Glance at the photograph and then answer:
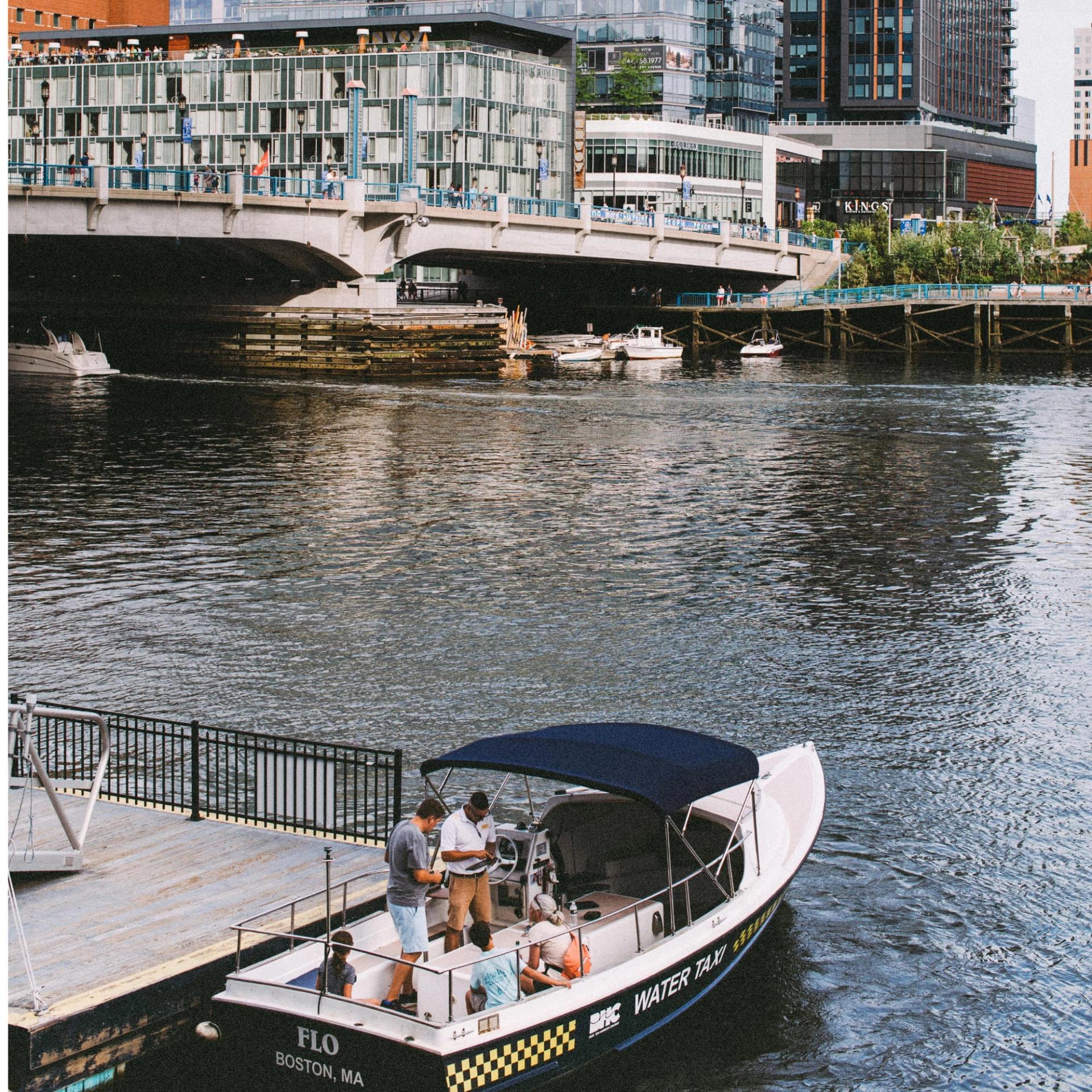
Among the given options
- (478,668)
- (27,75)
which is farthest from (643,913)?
(27,75)

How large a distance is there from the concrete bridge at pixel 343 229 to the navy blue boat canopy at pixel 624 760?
6917cm

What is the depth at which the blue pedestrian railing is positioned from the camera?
128 meters

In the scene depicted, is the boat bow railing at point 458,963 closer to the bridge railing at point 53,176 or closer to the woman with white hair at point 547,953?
the woman with white hair at point 547,953

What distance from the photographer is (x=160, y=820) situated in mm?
18141

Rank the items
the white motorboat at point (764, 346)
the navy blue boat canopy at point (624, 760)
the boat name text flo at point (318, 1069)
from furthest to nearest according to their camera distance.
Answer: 1. the white motorboat at point (764, 346)
2. the navy blue boat canopy at point (624, 760)
3. the boat name text flo at point (318, 1069)

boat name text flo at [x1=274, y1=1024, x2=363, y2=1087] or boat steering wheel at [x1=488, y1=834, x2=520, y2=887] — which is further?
boat steering wheel at [x1=488, y1=834, x2=520, y2=887]

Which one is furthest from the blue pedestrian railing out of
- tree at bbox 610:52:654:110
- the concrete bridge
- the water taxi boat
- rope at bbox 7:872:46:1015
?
rope at bbox 7:872:46:1015

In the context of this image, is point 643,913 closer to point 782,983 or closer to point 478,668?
point 782,983

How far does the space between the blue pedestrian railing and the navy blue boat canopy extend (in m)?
118

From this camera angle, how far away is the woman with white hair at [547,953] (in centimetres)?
1414

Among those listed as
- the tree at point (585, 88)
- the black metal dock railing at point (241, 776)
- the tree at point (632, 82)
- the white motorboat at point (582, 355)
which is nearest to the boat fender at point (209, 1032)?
the black metal dock railing at point (241, 776)

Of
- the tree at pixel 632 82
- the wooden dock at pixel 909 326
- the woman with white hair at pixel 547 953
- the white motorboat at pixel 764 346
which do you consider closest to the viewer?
the woman with white hair at pixel 547 953

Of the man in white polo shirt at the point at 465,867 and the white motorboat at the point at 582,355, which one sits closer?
the man in white polo shirt at the point at 465,867

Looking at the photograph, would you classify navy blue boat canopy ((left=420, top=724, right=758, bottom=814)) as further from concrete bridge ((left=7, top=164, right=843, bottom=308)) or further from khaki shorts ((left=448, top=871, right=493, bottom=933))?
concrete bridge ((left=7, top=164, right=843, bottom=308))
